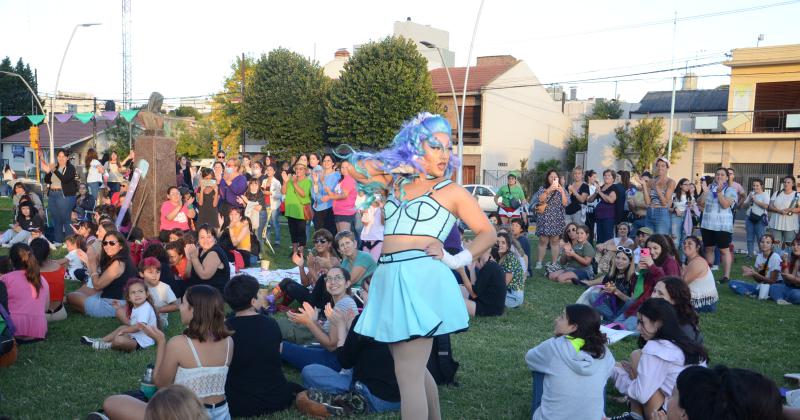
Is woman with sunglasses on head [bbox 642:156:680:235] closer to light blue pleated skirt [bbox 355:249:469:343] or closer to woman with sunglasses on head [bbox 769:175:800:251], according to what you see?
woman with sunglasses on head [bbox 769:175:800:251]

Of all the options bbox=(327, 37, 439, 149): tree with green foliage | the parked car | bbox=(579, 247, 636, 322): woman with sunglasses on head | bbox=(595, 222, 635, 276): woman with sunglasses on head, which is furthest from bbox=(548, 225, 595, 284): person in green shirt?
bbox=(327, 37, 439, 149): tree with green foliage

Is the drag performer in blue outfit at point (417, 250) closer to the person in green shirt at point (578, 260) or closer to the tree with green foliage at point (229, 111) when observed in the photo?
the person in green shirt at point (578, 260)

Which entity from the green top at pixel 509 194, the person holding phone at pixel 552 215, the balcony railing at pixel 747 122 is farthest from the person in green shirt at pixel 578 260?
the balcony railing at pixel 747 122

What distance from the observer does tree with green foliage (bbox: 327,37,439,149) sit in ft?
101

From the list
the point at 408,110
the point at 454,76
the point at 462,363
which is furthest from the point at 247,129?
the point at 462,363

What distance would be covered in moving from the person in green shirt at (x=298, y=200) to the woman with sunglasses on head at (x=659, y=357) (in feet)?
25.5

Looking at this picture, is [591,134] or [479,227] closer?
[479,227]

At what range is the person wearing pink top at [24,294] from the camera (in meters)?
5.77

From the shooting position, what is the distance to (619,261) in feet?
25.3

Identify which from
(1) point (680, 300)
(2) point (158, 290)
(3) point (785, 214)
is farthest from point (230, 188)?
(3) point (785, 214)

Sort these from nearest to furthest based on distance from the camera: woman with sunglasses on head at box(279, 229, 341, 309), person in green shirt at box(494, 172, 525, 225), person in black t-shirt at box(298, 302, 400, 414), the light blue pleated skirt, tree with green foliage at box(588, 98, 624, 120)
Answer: the light blue pleated skirt < person in black t-shirt at box(298, 302, 400, 414) < woman with sunglasses on head at box(279, 229, 341, 309) < person in green shirt at box(494, 172, 525, 225) < tree with green foliage at box(588, 98, 624, 120)

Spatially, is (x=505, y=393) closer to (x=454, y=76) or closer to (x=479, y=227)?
(x=479, y=227)

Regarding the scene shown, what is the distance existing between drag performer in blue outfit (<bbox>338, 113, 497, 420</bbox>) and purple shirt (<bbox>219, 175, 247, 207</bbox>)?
8.85 m

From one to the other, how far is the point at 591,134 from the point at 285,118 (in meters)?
16.5
